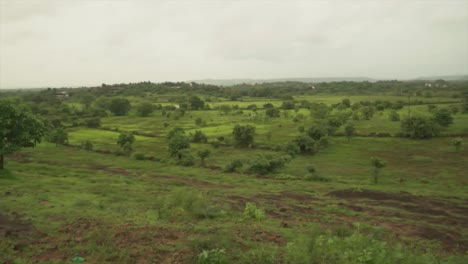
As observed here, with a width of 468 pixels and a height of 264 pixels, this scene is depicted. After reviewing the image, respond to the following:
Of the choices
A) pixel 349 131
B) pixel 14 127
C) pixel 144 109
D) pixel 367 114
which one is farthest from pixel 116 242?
pixel 144 109

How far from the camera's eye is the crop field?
1562 centimetres

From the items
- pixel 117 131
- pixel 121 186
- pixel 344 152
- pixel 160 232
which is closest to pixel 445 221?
pixel 160 232

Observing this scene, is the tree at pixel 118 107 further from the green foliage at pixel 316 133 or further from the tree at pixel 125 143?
the green foliage at pixel 316 133

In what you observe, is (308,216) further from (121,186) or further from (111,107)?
(111,107)

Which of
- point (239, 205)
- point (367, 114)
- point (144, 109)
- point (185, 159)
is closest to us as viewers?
point (239, 205)

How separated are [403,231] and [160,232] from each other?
15.6 m

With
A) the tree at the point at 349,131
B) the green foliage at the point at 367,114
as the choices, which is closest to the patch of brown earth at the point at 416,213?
the tree at the point at 349,131

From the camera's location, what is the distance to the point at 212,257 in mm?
13938

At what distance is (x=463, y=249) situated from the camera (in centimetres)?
1997

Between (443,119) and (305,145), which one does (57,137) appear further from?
(443,119)

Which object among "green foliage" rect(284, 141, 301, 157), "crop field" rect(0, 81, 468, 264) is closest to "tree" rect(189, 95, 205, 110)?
"crop field" rect(0, 81, 468, 264)

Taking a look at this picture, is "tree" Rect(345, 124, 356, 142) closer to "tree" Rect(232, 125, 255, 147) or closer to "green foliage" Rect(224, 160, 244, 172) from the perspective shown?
"tree" Rect(232, 125, 255, 147)

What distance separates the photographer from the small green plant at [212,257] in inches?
539

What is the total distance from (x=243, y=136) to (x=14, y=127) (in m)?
37.4
